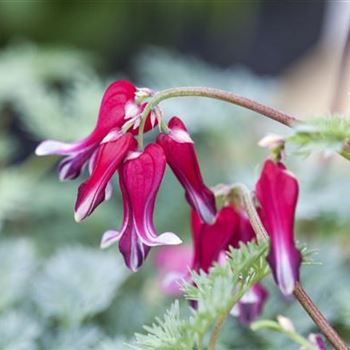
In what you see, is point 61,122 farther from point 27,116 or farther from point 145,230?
point 145,230

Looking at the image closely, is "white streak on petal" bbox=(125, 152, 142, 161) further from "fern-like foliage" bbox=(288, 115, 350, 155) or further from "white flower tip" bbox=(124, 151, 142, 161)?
"fern-like foliage" bbox=(288, 115, 350, 155)

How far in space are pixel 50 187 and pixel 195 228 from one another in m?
0.85

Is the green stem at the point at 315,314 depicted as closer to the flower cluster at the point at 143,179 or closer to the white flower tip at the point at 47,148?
the flower cluster at the point at 143,179

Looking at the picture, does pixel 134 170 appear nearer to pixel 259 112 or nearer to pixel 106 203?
pixel 259 112

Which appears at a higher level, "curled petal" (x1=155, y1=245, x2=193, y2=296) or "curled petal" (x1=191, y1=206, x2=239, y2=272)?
"curled petal" (x1=191, y1=206, x2=239, y2=272)

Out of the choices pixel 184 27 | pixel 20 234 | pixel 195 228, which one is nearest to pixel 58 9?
pixel 184 27

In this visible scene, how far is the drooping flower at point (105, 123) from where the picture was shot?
31.3 inches

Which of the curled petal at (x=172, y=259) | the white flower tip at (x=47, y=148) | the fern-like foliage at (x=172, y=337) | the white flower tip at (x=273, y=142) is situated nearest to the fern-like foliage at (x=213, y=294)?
the fern-like foliage at (x=172, y=337)

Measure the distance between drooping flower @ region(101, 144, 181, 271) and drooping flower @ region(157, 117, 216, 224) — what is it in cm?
2

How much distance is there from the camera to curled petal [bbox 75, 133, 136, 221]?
764 mm

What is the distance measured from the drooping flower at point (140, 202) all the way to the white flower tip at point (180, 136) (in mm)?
22

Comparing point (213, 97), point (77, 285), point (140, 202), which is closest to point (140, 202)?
point (140, 202)

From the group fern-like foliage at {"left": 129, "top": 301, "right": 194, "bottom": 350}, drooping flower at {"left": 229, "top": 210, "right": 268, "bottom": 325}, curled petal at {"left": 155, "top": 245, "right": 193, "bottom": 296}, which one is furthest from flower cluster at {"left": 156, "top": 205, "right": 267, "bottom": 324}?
curled petal at {"left": 155, "top": 245, "right": 193, "bottom": 296}

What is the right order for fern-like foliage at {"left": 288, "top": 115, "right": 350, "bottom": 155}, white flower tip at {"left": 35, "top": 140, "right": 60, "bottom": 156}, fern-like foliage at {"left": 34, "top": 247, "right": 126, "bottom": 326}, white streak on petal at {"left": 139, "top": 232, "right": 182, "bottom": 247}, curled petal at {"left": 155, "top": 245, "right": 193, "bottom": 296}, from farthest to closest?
curled petal at {"left": 155, "top": 245, "right": 193, "bottom": 296}
fern-like foliage at {"left": 34, "top": 247, "right": 126, "bottom": 326}
white flower tip at {"left": 35, "top": 140, "right": 60, "bottom": 156}
white streak on petal at {"left": 139, "top": 232, "right": 182, "bottom": 247}
fern-like foliage at {"left": 288, "top": 115, "right": 350, "bottom": 155}
